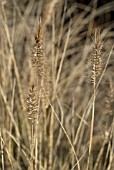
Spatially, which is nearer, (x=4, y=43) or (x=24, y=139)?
(x=24, y=139)

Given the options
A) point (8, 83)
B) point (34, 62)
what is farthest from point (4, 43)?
point (34, 62)

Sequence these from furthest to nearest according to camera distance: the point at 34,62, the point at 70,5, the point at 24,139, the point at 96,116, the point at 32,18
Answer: the point at 70,5 → the point at 32,18 → the point at 96,116 → the point at 24,139 → the point at 34,62

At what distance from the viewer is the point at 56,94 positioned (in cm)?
121

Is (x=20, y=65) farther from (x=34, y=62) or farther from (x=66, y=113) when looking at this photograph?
(x=34, y=62)

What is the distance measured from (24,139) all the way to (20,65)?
55 centimetres

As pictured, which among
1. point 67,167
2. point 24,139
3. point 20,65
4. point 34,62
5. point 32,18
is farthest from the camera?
point 32,18

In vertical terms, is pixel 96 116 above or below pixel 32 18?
below

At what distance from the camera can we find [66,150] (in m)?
1.57

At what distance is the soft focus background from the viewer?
1.29 m

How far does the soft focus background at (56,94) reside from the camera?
1286mm

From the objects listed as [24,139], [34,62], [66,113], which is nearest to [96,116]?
[66,113]

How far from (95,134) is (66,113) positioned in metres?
0.24

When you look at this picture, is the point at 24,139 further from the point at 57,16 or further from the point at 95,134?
the point at 57,16

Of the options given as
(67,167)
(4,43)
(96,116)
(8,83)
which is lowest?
(67,167)
